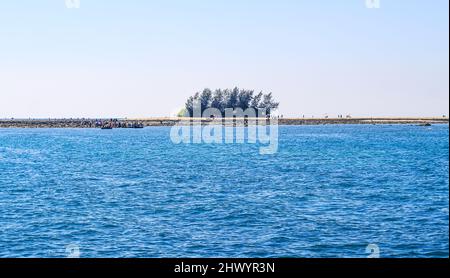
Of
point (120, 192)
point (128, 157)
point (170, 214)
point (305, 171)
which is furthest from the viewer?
point (128, 157)

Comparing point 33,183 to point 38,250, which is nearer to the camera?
point 38,250

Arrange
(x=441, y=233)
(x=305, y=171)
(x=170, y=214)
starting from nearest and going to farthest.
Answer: (x=441, y=233) < (x=170, y=214) < (x=305, y=171)

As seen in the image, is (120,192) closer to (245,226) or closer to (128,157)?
(245,226)

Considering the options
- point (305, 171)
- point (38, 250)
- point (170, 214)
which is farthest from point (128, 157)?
point (38, 250)

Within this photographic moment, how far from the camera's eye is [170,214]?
40688mm

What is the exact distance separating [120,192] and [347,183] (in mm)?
25264

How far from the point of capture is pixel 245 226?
36.1 metres

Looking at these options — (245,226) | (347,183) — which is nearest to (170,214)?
(245,226)

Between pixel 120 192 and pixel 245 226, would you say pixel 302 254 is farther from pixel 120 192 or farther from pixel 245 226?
pixel 120 192
